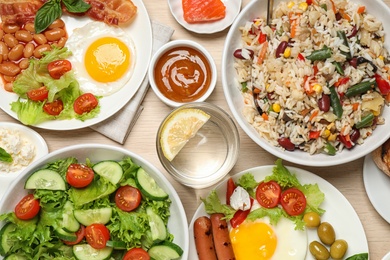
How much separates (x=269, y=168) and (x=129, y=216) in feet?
3.01

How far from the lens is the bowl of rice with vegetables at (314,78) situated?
3.55m

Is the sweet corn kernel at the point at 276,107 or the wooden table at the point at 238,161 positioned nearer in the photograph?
the sweet corn kernel at the point at 276,107

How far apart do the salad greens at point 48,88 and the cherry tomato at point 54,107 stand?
2 cm

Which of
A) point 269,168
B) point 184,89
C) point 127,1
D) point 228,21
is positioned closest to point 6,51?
point 127,1

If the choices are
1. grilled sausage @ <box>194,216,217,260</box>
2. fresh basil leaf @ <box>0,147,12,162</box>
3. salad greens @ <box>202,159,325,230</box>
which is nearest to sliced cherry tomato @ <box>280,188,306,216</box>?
salad greens @ <box>202,159,325,230</box>

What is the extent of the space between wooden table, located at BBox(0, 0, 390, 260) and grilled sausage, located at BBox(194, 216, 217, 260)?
6.7 inches

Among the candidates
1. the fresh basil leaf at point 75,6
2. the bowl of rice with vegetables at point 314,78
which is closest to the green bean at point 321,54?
the bowl of rice with vegetables at point 314,78

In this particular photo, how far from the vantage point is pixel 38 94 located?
3.89m

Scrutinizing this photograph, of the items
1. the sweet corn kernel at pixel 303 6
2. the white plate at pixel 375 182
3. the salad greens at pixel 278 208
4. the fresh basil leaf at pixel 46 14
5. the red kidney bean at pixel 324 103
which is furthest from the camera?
the fresh basil leaf at pixel 46 14

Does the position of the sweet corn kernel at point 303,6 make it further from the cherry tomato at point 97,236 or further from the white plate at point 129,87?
the cherry tomato at point 97,236

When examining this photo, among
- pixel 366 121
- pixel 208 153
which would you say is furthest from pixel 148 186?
pixel 366 121

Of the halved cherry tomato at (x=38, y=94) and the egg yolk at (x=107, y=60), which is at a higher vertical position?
the egg yolk at (x=107, y=60)

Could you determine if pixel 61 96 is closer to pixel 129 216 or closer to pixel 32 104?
pixel 32 104

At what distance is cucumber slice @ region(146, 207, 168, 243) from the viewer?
3668 mm
